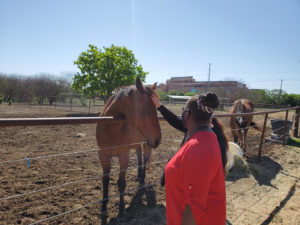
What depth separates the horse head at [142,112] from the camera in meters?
1.99

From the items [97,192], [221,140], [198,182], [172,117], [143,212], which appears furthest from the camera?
[97,192]

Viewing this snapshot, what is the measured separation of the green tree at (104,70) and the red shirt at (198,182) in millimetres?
16323

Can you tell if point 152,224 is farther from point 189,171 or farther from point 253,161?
point 253,161

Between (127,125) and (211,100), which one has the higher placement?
(211,100)

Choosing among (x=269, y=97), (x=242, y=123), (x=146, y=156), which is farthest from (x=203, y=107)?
(x=269, y=97)

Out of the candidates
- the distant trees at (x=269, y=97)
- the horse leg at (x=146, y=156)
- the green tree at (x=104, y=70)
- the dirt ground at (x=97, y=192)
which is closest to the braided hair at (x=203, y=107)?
the dirt ground at (x=97, y=192)

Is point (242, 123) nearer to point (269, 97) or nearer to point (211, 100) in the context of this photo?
point (211, 100)

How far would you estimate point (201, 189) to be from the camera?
986 millimetres

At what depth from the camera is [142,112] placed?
2.05 metres

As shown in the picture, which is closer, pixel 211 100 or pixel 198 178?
pixel 198 178

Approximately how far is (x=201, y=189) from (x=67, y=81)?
4208cm

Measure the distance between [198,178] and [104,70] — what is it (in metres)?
16.9

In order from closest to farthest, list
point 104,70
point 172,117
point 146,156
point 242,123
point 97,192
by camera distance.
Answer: point 172,117 < point 97,192 < point 146,156 < point 242,123 < point 104,70

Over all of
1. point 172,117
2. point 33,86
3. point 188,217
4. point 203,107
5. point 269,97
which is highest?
point 33,86
